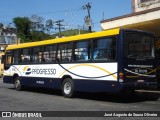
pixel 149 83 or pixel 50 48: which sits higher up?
pixel 50 48

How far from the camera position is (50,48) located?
58.7 feet

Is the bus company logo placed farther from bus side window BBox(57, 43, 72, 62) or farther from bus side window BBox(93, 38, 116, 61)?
bus side window BBox(93, 38, 116, 61)

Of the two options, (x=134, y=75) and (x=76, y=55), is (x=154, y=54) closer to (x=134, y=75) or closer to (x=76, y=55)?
(x=134, y=75)

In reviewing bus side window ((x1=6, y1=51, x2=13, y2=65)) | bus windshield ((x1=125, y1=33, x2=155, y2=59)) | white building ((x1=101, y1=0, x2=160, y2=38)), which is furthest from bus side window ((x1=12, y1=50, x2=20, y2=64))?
bus windshield ((x1=125, y1=33, x2=155, y2=59))

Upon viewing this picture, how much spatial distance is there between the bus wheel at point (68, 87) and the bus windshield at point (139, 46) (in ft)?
11.3

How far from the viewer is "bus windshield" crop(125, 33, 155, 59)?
1412 cm

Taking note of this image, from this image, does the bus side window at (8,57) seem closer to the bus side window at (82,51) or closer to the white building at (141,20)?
the white building at (141,20)

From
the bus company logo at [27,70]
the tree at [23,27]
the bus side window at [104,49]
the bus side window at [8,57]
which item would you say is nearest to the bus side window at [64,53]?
the bus side window at [104,49]

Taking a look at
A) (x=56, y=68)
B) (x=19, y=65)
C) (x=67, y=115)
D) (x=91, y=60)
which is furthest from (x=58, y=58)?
(x=67, y=115)

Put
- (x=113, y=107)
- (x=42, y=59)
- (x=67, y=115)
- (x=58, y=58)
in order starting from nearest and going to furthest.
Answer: (x=67, y=115)
(x=113, y=107)
(x=58, y=58)
(x=42, y=59)

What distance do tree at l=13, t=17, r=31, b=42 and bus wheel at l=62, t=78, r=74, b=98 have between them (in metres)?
69.5

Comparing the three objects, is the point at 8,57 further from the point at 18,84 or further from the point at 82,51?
the point at 82,51

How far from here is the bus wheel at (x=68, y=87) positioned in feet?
53.1

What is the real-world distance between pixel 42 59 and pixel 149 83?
627 cm
